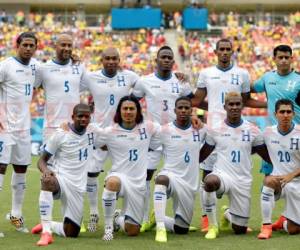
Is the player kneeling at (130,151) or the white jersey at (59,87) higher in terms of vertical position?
the white jersey at (59,87)

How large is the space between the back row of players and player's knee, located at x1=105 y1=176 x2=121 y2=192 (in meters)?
0.82

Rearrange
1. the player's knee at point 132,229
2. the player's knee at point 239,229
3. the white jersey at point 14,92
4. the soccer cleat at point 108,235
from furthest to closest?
the white jersey at point 14,92, the player's knee at point 239,229, the player's knee at point 132,229, the soccer cleat at point 108,235

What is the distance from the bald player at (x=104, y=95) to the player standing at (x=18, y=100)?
2.40 feet

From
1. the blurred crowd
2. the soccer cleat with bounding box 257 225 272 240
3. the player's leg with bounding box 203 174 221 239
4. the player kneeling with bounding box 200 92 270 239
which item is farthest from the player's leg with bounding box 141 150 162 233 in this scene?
the blurred crowd

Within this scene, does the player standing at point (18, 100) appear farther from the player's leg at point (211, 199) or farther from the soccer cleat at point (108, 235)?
the player's leg at point (211, 199)

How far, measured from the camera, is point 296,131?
7.85 meters

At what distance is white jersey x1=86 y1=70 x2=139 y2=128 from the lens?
8.37 metres

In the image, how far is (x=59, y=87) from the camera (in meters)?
8.29

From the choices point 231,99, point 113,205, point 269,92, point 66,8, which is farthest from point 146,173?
point 66,8

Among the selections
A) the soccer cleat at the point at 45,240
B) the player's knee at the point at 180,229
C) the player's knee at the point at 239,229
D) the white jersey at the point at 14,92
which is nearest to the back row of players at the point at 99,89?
the white jersey at the point at 14,92

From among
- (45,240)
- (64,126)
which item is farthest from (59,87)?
(45,240)

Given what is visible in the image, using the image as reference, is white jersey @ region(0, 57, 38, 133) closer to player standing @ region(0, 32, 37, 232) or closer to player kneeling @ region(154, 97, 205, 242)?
player standing @ region(0, 32, 37, 232)

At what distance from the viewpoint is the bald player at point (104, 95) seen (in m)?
8.36

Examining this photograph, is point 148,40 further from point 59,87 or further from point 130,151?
point 130,151
